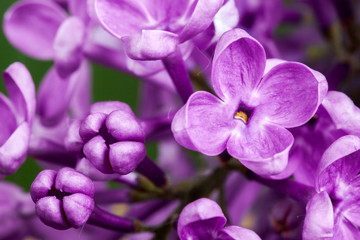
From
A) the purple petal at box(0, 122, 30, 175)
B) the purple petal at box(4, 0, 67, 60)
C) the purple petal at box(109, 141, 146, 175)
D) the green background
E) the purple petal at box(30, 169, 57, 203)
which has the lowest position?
the green background

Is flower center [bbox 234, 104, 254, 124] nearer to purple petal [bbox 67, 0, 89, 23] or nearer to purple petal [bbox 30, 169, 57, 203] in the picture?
purple petal [bbox 30, 169, 57, 203]

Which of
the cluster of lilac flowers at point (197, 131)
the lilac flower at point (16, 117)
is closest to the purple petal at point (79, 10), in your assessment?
the cluster of lilac flowers at point (197, 131)

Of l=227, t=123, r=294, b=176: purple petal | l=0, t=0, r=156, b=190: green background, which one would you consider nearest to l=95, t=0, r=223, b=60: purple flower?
l=227, t=123, r=294, b=176: purple petal

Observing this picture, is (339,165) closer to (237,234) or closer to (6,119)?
(237,234)

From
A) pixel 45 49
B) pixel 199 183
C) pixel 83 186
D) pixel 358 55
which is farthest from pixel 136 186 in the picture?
pixel 358 55

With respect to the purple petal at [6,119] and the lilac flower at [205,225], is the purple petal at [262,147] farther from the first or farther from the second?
the purple petal at [6,119]

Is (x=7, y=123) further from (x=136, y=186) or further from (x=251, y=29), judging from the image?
(x=251, y=29)
